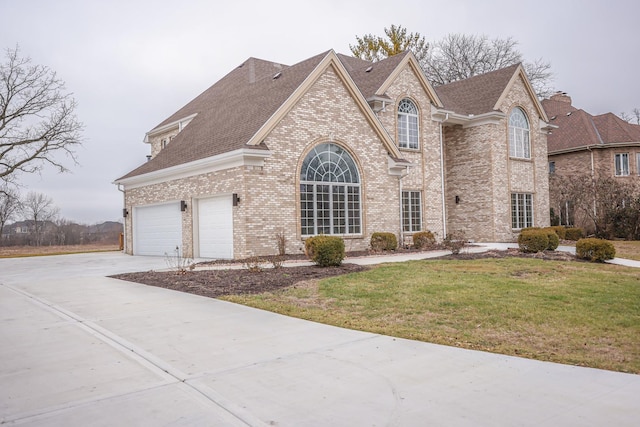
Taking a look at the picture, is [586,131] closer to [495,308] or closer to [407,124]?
[407,124]

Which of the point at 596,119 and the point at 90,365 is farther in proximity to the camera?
the point at 596,119

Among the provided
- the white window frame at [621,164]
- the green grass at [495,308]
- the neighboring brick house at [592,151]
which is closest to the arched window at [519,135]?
the neighboring brick house at [592,151]

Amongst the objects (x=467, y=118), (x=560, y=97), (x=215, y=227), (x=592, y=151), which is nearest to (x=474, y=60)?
(x=560, y=97)

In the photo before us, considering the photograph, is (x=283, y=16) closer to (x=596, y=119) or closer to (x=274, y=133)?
(x=274, y=133)

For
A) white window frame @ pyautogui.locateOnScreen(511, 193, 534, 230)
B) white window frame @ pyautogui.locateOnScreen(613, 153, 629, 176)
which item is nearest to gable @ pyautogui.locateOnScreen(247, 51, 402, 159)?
white window frame @ pyautogui.locateOnScreen(511, 193, 534, 230)

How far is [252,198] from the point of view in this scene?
1620cm

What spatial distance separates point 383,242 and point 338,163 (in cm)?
332

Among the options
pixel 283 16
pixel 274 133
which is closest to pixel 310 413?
pixel 274 133

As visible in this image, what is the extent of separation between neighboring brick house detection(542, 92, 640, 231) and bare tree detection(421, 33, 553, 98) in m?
8.45

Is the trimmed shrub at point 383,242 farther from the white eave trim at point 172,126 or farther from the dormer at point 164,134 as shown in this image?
the dormer at point 164,134

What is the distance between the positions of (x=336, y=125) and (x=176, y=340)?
13.4 metres

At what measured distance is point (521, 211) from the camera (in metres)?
26.8

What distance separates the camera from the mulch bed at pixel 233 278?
1052 cm

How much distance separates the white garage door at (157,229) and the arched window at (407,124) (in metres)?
10.3
